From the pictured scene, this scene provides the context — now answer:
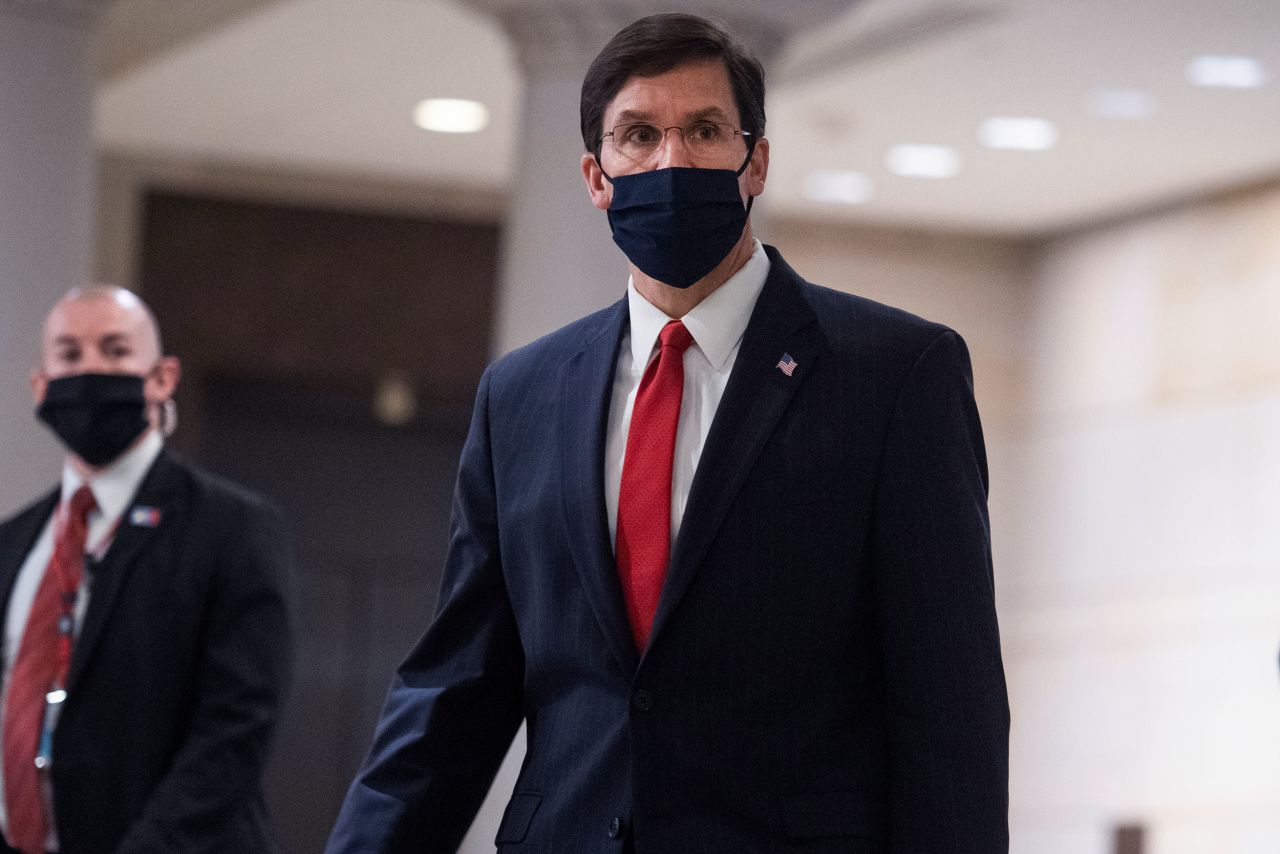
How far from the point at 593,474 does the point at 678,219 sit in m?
0.33

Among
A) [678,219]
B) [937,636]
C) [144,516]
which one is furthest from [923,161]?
[937,636]

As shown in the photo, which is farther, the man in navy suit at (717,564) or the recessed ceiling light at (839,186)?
the recessed ceiling light at (839,186)

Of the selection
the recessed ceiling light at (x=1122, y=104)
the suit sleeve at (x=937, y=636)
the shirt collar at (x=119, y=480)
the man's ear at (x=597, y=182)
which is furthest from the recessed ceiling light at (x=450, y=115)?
the suit sleeve at (x=937, y=636)

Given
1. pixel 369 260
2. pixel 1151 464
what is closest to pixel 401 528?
pixel 369 260

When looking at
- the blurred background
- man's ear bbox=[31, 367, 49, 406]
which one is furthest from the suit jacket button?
the blurred background

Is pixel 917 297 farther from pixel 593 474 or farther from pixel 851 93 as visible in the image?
pixel 593 474

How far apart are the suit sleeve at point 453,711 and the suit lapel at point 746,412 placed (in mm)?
387

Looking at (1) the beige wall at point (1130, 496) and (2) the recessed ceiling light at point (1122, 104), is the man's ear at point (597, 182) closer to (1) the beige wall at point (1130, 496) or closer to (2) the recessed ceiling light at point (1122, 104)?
(2) the recessed ceiling light at point (1122, 104)

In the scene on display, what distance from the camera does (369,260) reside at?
1305cm

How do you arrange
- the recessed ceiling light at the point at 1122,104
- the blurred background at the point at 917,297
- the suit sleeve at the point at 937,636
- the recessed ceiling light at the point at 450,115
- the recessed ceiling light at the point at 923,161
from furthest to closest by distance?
the recessed ceiling light at the point at 923,161, the recessed ceiling light at the point at 450,115, the blurred background at the point at 917,297, the recessed ceiling light at the point at 1122,104, the suit sleeve at the point at 937,636

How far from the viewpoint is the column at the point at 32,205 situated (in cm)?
695

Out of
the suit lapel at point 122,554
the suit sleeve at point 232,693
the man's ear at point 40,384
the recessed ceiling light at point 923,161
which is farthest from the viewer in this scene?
the recessed ceiling light at point 923,161

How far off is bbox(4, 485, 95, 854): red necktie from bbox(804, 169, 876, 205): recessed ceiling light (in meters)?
8.33

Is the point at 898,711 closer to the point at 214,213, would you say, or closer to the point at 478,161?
the point at 478,161
